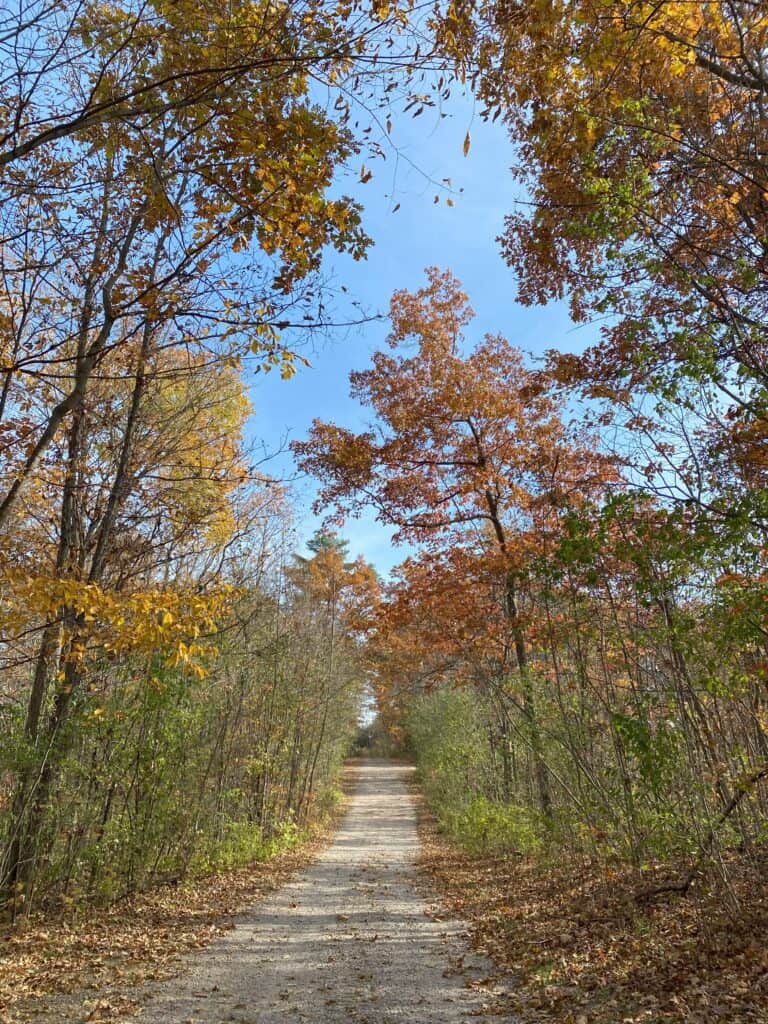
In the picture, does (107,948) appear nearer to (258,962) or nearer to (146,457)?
(258,962)

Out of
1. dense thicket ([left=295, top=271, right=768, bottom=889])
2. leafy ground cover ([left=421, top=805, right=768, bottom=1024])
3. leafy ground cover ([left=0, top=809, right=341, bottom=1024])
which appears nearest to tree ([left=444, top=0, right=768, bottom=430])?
dense thicket ([left=295, top=271, right=768, bottom=889])

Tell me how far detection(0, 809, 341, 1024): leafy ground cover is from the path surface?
29cm

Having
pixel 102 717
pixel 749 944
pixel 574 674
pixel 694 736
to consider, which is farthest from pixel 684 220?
pixel 102 717

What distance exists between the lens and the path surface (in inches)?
172

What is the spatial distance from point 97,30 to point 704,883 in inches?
297

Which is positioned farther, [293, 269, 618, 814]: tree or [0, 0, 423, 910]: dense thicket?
[293, 269, 618, 814]: tree

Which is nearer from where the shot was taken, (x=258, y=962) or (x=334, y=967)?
(x=334, y=967)

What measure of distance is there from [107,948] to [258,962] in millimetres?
1515

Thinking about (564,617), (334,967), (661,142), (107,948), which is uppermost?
(661,142)

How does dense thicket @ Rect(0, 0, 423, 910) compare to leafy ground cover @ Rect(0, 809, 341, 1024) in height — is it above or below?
above

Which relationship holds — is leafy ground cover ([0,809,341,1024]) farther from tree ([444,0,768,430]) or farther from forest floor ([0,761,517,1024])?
tree ([444,0,768,430])

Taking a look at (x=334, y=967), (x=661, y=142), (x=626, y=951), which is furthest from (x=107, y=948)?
(x=661, y=142)

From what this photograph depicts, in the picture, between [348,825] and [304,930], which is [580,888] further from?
[348,825]

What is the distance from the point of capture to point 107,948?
579 centimetres
